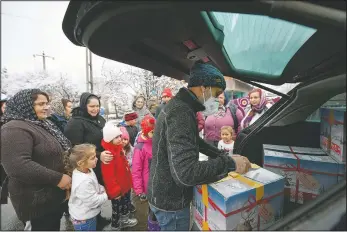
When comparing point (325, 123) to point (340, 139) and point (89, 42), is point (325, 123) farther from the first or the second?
point (89, 42)

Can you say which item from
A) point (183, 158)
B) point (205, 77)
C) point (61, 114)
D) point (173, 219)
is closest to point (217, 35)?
point (205, 77)

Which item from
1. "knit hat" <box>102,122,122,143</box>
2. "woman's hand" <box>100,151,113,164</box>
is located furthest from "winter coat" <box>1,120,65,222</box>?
"knit hat" <box>102,122,122,143</box>

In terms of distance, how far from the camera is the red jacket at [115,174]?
106 inches

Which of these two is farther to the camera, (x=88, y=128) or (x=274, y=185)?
(x=88, y=128)

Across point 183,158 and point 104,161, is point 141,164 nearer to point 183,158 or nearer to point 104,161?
point 104,161

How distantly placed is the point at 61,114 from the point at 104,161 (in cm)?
305

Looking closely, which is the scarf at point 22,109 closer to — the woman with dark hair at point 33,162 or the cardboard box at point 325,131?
the woman with dark hair at point 33,162

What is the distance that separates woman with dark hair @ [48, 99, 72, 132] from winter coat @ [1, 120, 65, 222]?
107cm

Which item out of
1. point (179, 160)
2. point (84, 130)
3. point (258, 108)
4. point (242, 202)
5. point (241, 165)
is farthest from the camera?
point (258, 108)

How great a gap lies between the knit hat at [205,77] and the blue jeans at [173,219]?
95 cm

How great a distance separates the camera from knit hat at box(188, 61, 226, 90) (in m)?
1.44

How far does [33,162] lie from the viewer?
1795mm

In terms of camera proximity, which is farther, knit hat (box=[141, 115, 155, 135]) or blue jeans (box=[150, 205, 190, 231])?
knit hat (box=[141, 115, 155, 135])

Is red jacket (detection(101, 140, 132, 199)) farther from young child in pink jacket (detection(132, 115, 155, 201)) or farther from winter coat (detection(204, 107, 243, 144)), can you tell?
winter coat (detection(204, 107, 243, 144))
